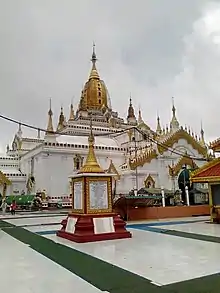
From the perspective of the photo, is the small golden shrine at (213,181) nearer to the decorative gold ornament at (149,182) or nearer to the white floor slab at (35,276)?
the white floor slab at (35,276)

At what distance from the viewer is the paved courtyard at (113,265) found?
471cm

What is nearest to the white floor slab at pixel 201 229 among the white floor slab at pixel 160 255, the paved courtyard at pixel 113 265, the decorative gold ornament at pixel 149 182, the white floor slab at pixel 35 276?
the paved courtyard at pixel 113 265

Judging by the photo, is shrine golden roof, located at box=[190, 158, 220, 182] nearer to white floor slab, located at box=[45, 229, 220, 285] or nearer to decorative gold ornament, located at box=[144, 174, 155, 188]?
white floor slab, located at box=[45, 229, 220, 285]

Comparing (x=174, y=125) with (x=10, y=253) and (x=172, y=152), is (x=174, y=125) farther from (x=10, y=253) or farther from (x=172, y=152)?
(x=10, y=253)

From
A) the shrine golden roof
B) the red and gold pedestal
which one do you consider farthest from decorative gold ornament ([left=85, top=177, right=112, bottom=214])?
the shrine golden roof

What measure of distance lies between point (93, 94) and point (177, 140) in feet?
48.9

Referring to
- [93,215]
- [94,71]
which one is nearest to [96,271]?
[93,215]

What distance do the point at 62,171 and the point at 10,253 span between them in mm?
23209

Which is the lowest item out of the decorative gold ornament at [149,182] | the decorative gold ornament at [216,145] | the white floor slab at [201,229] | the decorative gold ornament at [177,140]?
the white floor slab at [201,229]

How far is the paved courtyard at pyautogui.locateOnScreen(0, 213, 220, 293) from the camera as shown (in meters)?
4.71

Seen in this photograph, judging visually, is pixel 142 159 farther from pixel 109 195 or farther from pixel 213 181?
pixel 109 195

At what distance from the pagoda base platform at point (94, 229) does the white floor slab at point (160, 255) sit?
362mm

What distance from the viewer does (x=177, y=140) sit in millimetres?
32469

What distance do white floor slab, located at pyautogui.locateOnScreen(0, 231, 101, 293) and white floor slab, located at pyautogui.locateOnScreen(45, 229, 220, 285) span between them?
1.12 meters
